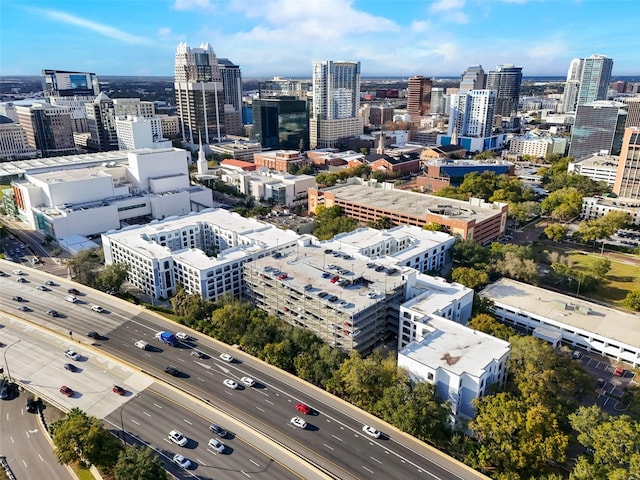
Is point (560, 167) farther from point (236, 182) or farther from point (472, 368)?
point (472, 368)

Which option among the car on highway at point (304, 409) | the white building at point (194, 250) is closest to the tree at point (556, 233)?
the white building at point (194, 250)

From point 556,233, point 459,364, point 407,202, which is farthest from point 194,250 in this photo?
point 556,233

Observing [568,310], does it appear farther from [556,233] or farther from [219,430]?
[219,430]

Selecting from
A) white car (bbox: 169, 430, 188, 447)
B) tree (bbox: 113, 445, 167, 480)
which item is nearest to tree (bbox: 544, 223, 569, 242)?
white car (bbox: 169, 430, 188, 447)

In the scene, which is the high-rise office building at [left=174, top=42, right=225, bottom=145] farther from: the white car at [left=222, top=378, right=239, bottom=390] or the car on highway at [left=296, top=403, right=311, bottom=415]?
the car on highway at [left=296, top=403, right=311, bottom=415]

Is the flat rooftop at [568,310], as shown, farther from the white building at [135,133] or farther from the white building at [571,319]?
the white building at [135,133]

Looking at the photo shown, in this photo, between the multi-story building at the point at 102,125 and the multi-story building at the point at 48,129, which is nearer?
the multi-story building at the point at 102,125
